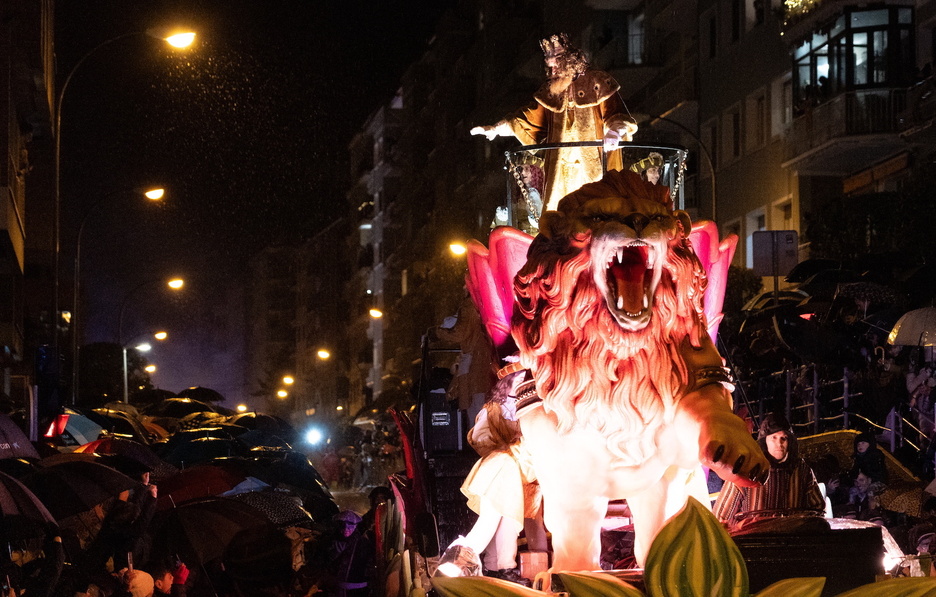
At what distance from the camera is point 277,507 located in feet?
47.6

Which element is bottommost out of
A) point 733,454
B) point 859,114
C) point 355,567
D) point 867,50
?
point 355,567

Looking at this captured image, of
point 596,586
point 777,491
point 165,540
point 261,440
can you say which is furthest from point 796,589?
point 261,440

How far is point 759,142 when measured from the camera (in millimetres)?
33656

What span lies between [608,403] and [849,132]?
68.4ft

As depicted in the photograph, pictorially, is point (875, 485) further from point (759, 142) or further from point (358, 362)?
point (358, 362)

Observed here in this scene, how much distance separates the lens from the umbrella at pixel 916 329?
13.6 metres

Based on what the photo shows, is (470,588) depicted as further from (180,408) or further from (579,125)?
(180,408)

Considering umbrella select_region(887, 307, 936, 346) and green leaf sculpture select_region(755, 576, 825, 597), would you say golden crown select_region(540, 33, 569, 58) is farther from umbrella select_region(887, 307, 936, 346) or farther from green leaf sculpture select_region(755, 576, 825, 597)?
green leaf sculpture select_region(755, 576, 825, 597)

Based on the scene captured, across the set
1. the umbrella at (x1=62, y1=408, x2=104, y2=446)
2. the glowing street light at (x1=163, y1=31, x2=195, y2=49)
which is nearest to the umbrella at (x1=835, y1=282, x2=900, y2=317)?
the glowing street light at (x1=163, y1=31, x2=195, y2=49)

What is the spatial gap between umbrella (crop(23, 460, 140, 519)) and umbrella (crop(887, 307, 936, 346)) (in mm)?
7109

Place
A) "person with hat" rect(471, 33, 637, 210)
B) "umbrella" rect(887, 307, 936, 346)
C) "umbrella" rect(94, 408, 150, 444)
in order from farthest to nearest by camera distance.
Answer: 1. "umbrella" rect(94, 408, 150, 444)
2. "umbrella" rect(887, 307, 936, 346)
3. "person with hat" rect(471, 33, 637, 210)

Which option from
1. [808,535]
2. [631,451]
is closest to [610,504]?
[631,451]

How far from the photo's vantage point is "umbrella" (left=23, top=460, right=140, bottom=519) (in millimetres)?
11414

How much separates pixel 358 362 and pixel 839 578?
81859 mm
